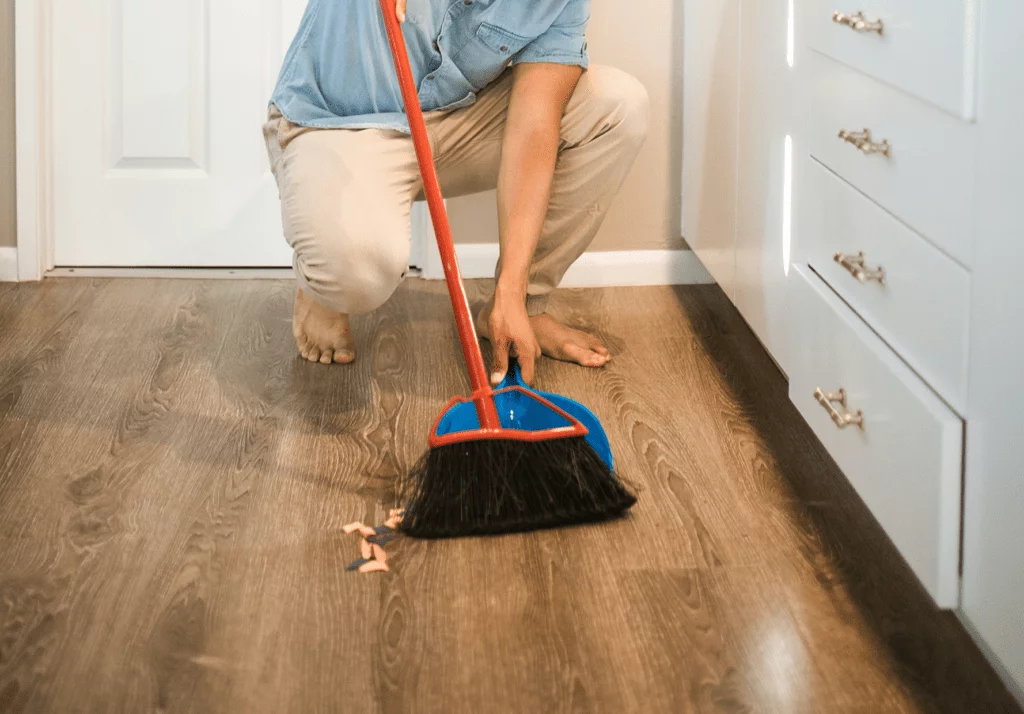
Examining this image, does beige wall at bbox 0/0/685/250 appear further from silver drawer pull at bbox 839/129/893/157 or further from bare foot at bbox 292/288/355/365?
silver drawer pull at bbox 839/129/893/157

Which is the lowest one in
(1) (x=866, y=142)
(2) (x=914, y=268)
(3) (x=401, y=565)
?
(3) (x=401, y=565)

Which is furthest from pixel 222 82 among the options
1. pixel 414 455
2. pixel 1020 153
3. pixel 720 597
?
pixel 1020 153

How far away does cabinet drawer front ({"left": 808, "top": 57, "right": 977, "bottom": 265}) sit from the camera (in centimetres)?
95

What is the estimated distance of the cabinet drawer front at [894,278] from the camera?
0.96m

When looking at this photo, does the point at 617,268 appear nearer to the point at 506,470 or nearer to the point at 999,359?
the point at 506,470

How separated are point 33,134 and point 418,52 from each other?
99 cm

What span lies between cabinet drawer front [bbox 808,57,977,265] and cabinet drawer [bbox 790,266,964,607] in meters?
0.14

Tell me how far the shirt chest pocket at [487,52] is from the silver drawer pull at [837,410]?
0.72 m

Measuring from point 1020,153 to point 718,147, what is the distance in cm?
119

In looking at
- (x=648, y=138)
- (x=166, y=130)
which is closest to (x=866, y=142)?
(x=648, y=138)

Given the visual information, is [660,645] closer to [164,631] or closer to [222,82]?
[164,631]

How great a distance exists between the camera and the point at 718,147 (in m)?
2.01

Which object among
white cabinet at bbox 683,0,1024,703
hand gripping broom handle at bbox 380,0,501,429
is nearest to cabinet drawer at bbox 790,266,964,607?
white cabinet at bbox 683,0,1024,703

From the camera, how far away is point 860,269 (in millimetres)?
1193
